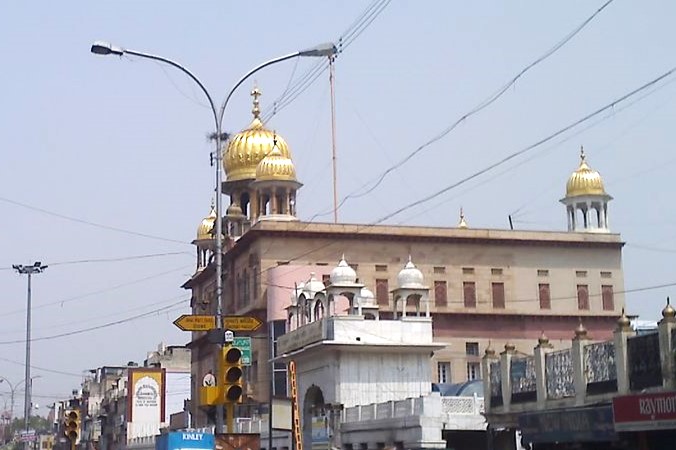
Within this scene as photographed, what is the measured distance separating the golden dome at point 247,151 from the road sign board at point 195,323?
4616 cm

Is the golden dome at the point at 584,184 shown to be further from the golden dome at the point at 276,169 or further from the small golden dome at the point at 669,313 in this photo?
the small golden dome at the point at 669,313

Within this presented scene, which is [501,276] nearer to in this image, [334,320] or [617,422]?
[334,320]

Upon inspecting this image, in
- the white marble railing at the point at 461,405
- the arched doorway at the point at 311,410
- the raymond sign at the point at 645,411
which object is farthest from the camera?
the arched doorway at the point at 311,410

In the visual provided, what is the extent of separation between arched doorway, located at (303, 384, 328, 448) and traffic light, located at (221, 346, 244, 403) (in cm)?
2540

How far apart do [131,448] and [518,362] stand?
48.0 meters

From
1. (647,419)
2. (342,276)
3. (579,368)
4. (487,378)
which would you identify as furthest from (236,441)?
(342,276)

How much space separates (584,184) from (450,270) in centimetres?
1168

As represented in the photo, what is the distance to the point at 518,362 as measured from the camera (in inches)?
1077

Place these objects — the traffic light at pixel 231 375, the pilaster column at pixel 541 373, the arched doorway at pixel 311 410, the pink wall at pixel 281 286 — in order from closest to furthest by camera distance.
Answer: the traffic light at pixel 231 375 < the pilaster column at pixel 541 373 < the arched doorway at pixel 311 410 < the pink wall at pixel 281 286

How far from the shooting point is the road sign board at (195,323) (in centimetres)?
1988

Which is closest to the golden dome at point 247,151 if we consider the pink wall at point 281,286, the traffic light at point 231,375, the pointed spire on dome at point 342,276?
the pink wall at point 281,286

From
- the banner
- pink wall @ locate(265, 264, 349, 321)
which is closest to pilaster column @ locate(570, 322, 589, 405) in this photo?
pink wall @ locate(265, 264, 349, 321)

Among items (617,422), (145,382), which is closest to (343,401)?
(617,422)

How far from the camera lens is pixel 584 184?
6581 cm
